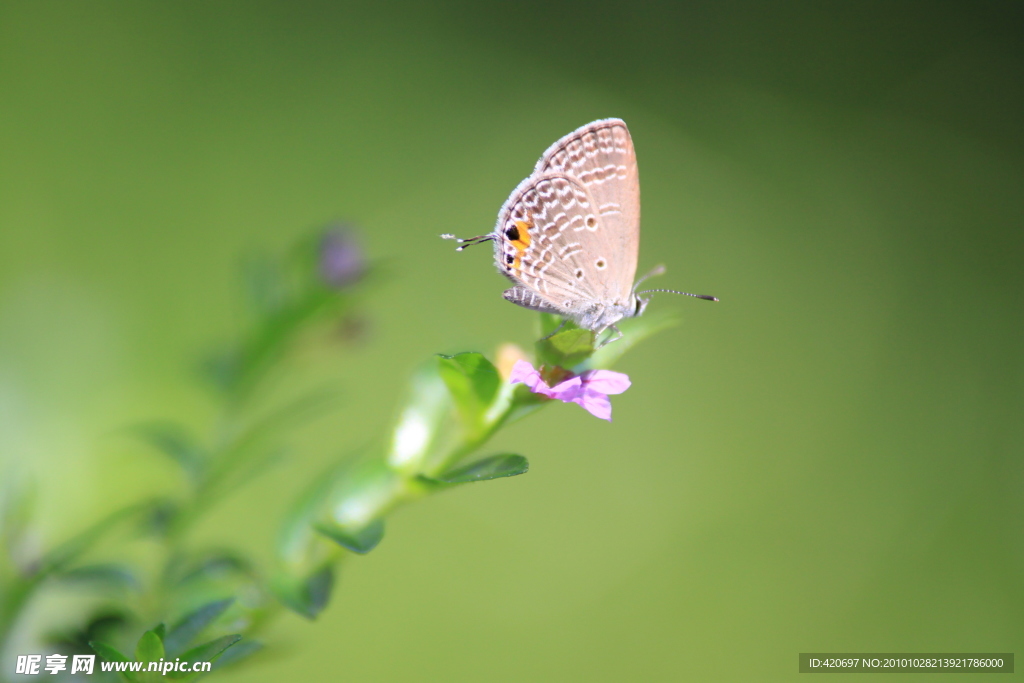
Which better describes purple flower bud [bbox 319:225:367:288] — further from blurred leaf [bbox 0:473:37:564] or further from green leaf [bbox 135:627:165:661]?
green leaf [bbox 135:627:165:661]

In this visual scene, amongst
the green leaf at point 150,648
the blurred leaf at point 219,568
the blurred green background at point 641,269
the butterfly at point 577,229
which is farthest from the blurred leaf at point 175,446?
the butterfly at point 577,229

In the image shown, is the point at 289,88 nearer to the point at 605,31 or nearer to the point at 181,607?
the point at 605,31

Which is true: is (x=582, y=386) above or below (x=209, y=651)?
above

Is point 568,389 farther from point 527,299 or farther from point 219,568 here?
point 219,568

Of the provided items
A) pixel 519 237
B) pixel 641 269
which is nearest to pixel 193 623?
pixel 519 237

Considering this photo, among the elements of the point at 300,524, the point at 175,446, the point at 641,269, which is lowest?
the point at 300,524

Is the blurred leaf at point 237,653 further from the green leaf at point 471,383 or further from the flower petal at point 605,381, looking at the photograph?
the flower petal at point 605,381

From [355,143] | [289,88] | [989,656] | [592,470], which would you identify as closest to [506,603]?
[592,470]

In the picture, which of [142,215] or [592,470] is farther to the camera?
[592,470]
